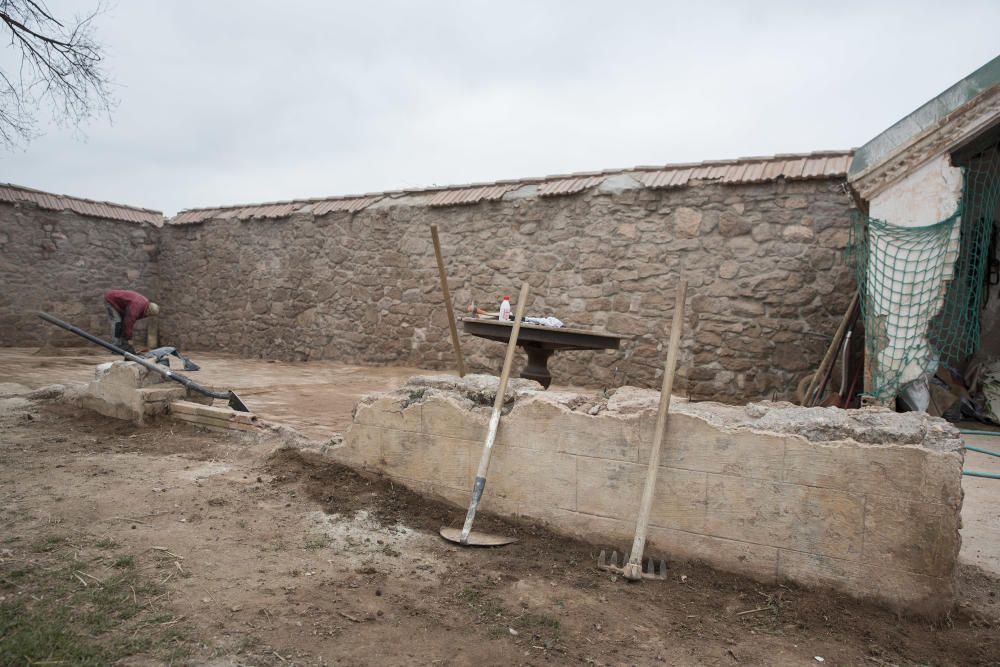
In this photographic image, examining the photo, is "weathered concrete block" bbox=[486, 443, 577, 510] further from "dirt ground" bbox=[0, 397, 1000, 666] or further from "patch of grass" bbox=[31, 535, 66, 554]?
"patch of grass" bbox=[31, 535, 66, 554]

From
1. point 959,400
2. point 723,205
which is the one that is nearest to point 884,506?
point 959,400

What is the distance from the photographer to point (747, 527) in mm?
2627

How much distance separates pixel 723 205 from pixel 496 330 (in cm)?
351

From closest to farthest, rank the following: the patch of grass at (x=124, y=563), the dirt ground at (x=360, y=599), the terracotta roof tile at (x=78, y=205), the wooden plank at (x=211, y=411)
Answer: the dirt ground at (x=360, y=599)
the patch of grass at (x=124, y=563)
the wooden plank at (x=211, y=411)
the terracotta roof tile at (x=78, y=205)

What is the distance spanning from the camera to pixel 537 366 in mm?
5125

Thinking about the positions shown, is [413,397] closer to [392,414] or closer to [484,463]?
[392,414]

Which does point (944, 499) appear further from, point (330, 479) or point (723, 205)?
point (723, 205)

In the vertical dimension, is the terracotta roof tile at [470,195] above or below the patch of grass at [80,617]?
above

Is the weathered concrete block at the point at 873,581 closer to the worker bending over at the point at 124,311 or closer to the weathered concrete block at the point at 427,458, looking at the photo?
the weathered concrete block at the point at 427,458

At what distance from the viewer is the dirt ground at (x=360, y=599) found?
6.75ft

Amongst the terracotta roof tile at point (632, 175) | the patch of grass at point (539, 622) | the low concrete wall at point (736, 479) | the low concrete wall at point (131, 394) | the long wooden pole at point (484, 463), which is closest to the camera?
the patch of grass at point (539, 622)

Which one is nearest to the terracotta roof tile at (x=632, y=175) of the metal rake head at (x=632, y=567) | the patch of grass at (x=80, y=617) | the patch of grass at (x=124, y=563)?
the metal rake head at (x=632, y=567)

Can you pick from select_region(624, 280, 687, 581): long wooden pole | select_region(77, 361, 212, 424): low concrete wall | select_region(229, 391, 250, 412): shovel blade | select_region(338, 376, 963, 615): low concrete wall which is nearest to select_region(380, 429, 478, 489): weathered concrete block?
select_region(338, 376, 963, 615): low concrete wall

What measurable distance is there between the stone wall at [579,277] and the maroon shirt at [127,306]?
1.68 metres
